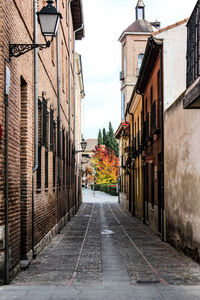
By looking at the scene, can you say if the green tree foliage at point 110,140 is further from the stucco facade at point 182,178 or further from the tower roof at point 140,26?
the stucco facade at point 182,178

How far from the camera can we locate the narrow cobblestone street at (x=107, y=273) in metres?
7.37

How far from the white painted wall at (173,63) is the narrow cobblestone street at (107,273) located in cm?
476

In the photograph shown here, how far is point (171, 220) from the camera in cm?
1379

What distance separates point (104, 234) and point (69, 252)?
5188mm

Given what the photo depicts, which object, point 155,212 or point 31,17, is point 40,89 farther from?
point 155,212

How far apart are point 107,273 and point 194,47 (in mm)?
4793

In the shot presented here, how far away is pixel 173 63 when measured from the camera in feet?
51.6

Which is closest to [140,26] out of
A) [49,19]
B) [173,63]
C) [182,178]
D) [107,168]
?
[173,63]

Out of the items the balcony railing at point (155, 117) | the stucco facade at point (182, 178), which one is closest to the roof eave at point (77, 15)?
the balcony railing at point (155, 117)

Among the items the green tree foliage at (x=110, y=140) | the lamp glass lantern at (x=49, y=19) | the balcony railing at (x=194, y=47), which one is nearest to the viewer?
the lamp glass lantern at (x=49, y=19)

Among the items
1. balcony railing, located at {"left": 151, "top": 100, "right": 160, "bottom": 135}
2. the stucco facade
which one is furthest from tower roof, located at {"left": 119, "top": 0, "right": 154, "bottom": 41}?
the stucco facade

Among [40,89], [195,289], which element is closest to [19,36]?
[40,89]

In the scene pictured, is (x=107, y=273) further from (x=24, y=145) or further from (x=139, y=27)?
(x=139, y=27)

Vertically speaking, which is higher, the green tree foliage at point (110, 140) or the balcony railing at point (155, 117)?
the green tree foliage at point (110, 140)
